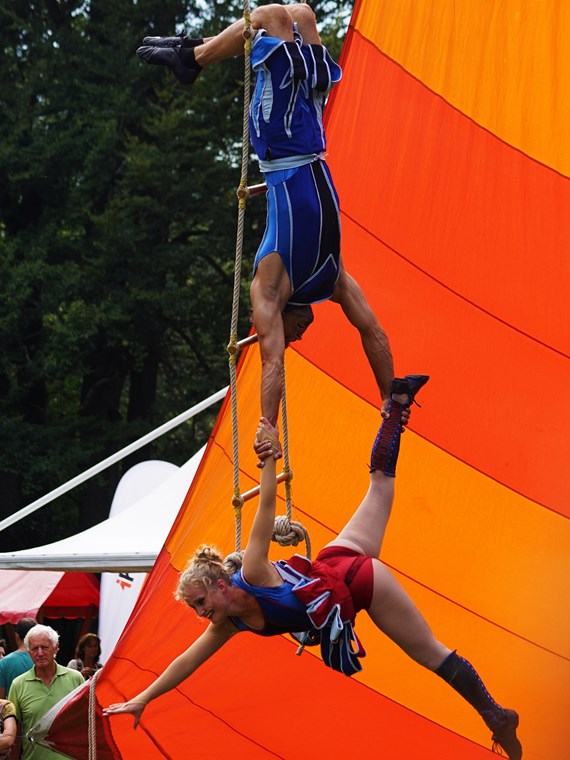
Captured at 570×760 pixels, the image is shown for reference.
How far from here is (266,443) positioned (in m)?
4.93

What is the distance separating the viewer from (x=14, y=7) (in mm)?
26422

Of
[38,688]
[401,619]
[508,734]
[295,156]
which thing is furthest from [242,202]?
[38,688]

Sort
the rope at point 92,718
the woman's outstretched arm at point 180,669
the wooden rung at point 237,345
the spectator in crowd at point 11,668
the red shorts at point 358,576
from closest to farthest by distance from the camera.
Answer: the red shorts at point 358,576, the woman's outstretched arm at point 180,669, the wooden rung at point 237,345, the rope at point 92,718, the spectator in crowd at point 11,668

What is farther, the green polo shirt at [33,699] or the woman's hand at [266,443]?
the green polo shirt at [33,699]

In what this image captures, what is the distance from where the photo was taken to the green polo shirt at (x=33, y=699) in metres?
8.03

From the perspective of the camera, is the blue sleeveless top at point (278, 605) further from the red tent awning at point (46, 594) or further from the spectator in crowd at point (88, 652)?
the red tent awning at point (46, 594)

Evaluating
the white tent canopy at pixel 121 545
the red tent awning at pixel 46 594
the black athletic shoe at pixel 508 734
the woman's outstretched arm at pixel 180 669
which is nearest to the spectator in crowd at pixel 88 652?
the white tent canopy at pixel 121 545

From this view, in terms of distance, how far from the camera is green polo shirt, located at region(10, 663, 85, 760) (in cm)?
803

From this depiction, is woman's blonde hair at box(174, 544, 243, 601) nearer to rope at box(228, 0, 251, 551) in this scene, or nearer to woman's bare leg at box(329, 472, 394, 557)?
rope at box(228, 0, 251, 551)

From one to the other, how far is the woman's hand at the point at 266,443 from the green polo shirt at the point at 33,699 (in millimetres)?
3767

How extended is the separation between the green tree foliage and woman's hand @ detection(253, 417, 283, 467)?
727 inches

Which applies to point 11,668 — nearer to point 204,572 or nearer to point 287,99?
point 204,572

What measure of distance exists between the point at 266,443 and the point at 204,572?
0.63 metres

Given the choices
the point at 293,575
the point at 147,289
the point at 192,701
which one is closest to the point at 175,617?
the point at 192,701
